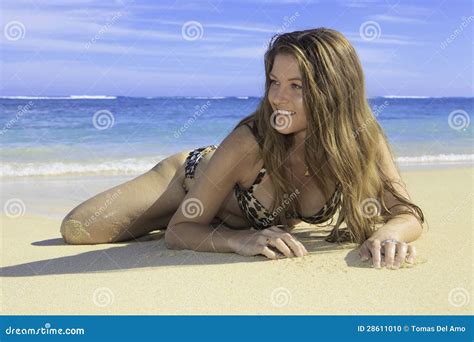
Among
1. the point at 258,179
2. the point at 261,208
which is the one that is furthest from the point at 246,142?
the point at 261,208

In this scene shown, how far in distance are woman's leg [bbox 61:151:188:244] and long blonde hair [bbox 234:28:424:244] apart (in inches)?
43.7

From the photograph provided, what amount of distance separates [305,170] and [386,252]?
0.80 meters

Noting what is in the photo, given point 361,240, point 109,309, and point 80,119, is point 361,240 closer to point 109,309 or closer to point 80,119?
point 109,309

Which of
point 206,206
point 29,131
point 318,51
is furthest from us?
point 29,131

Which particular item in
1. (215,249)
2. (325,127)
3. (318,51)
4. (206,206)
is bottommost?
(215,249)

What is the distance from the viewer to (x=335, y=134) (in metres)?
3.73

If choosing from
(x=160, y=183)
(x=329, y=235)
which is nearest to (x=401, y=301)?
(x=329, y=235)

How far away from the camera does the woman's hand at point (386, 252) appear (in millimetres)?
3455

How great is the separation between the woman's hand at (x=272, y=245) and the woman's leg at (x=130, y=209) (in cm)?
119

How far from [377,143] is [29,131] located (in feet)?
41.5

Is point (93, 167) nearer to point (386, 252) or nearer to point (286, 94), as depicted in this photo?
point (286, 94)

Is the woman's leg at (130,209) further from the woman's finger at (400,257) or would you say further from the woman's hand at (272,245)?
the woman's finger at (400,257)

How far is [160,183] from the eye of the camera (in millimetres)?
4824

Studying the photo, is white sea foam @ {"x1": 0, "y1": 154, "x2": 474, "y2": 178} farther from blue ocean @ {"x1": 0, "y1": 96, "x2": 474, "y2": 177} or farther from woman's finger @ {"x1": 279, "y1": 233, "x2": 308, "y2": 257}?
woman's finger @ {"x1": 279, "y1": 233, "x2": 308, "y2": 257}
